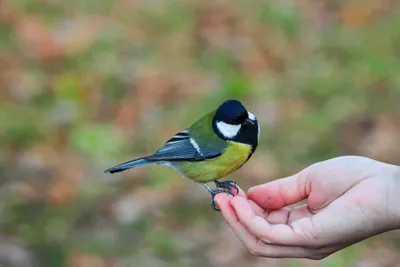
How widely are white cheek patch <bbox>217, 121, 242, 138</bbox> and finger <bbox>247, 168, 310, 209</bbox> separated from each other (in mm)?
233

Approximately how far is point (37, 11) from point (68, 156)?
83.8 inches

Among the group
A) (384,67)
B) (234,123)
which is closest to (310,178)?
(234,123)

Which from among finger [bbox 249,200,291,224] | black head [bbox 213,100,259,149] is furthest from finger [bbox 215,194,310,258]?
black head [bbox 213,100,259,149]

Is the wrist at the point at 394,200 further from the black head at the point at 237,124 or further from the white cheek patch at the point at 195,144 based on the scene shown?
the white cheek patch at the point at 195,144

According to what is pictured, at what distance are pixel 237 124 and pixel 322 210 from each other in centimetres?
50

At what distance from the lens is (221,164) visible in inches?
109

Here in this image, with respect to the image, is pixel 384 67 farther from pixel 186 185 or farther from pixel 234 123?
pixel 234 123

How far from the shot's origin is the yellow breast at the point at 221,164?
2732mm

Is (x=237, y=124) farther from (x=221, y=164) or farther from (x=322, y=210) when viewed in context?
(x=322, y=210)

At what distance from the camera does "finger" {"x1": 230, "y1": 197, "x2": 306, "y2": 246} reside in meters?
2.33

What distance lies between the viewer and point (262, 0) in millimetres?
6309

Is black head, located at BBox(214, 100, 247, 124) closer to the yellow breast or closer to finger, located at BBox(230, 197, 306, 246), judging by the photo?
the yellow breast

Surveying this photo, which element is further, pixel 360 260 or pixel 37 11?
pixel 37 11

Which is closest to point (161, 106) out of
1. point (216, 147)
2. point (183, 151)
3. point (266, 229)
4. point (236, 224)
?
point (183, 151)
